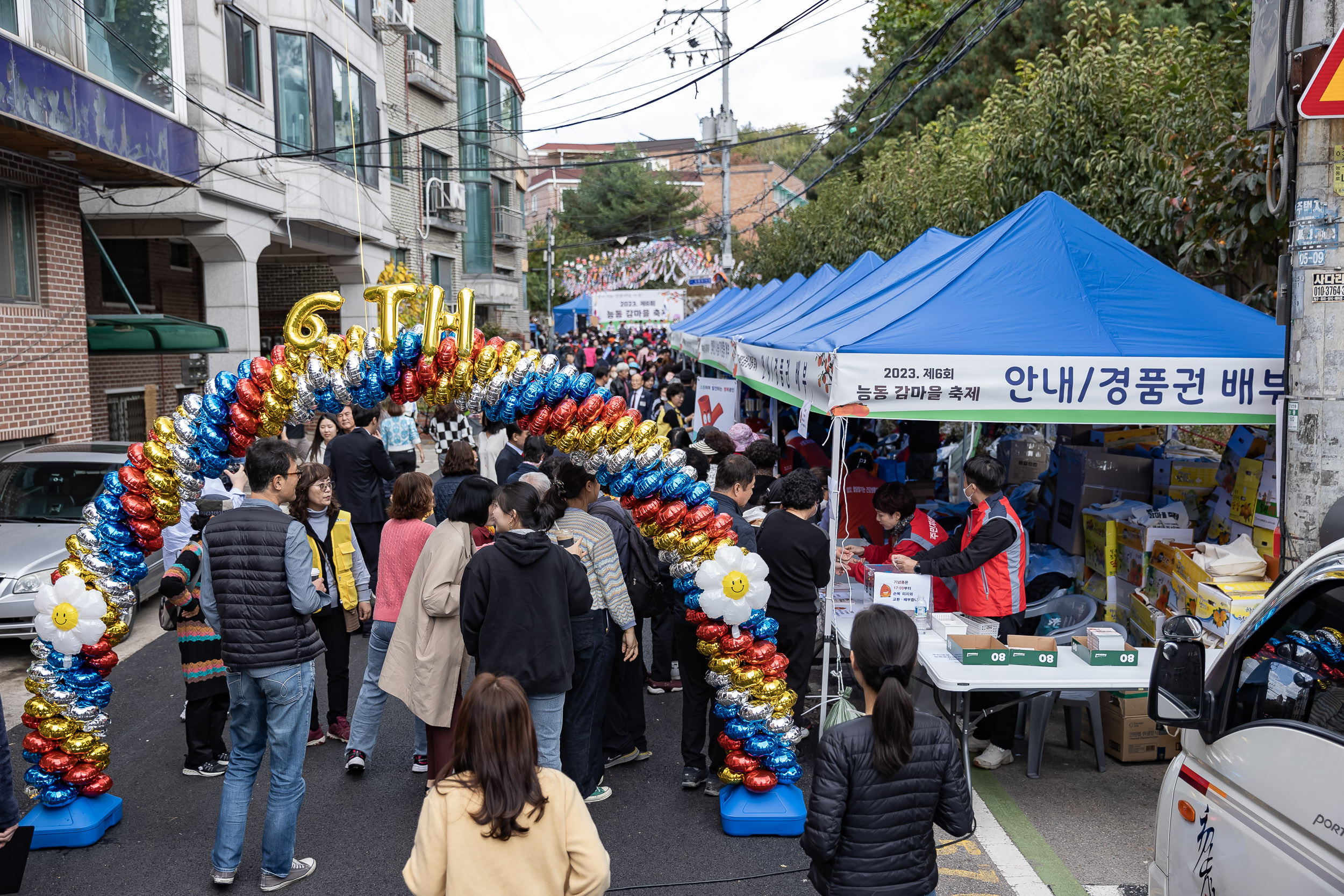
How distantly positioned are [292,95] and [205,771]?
13139mm

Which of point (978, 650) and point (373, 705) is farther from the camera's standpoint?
point (373, 705)

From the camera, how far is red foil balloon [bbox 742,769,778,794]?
5.27 m

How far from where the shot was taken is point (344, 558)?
6.22 metres

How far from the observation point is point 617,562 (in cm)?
539

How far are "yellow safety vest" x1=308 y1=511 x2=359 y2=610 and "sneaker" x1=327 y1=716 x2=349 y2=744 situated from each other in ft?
2.51

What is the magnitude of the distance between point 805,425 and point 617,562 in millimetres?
1540

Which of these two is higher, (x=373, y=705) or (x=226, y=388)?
(x=226, y=388)

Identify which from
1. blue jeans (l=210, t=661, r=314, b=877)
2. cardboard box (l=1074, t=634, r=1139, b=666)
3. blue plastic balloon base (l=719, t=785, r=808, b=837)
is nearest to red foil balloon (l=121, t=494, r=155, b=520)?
blue jeans (l=210, t=661, r=314, b=877)

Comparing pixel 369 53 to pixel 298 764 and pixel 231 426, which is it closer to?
pixel 231 426

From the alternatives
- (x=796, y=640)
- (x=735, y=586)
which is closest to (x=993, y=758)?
(x=796, y=640)

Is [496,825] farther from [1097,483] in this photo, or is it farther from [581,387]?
[1097,483]

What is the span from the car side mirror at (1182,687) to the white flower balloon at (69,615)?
191 inches

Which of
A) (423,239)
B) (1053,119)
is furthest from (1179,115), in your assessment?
(423,239)

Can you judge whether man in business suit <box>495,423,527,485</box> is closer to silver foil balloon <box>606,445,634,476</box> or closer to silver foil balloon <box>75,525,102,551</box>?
silver foil balloon <box>606,445,634,476</box>
